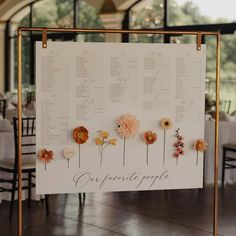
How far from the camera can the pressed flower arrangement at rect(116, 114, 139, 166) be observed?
3.97 meters

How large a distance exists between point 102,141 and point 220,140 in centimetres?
363

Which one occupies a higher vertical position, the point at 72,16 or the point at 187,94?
the point at 72,16

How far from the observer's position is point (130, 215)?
18.3 feet

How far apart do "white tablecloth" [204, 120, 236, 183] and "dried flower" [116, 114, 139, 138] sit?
3.30 metres

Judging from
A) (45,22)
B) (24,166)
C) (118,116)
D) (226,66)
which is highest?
(45,22)

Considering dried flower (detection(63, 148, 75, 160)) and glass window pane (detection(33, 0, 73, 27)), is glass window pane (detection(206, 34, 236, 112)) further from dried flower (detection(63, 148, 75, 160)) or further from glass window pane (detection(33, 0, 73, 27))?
dried flower (detection(63, 148, 75, 160))

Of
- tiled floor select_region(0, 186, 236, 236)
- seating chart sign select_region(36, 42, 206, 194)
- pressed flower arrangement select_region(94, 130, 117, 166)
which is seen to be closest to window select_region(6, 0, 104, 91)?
tiled floor select_region(0, 186, 236, 236)

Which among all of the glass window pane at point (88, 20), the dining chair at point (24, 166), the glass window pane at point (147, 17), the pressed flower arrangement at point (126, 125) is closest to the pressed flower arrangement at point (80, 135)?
the pressed flower arrangement at point (126, 125)

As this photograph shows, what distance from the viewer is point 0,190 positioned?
19.1 feet

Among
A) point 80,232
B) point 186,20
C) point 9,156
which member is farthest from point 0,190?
point 186,20

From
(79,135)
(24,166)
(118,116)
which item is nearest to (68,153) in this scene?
(79,135)

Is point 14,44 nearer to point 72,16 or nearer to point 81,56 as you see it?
point 72,16

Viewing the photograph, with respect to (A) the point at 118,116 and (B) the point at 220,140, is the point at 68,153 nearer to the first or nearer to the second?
(A) the point at 118,116

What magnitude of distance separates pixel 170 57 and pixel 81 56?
0.58 meters
